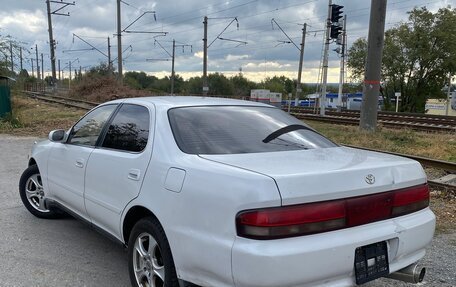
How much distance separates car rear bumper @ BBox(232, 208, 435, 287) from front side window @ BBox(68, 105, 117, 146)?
2311 millimetres

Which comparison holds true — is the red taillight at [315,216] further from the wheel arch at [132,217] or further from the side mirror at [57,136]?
the side mirror at [57,136]

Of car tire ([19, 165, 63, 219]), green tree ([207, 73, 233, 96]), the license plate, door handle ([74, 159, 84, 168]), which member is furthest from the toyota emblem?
green tree ([207, 73, 233, 96])

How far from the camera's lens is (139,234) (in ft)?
10.9

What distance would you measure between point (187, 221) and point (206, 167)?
0.35 m

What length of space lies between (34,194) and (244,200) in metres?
3.98

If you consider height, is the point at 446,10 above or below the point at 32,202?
above

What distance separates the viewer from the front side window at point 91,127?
14.2ft

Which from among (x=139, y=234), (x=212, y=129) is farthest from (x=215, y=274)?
(x=212, y=129)

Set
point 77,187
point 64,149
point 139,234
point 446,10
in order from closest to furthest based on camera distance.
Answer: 1. point 139,234
2. point 77,187
3. point 64,149
4. point 446,10

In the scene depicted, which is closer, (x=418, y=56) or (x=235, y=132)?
(x=235, y=132)

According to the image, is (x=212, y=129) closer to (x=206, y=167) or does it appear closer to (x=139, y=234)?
(x=206, y=167)

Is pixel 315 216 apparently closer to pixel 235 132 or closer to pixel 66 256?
pixel 235 132

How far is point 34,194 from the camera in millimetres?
5598

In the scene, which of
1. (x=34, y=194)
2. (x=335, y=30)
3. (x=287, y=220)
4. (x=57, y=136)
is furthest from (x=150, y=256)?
(x=335, y=30)
